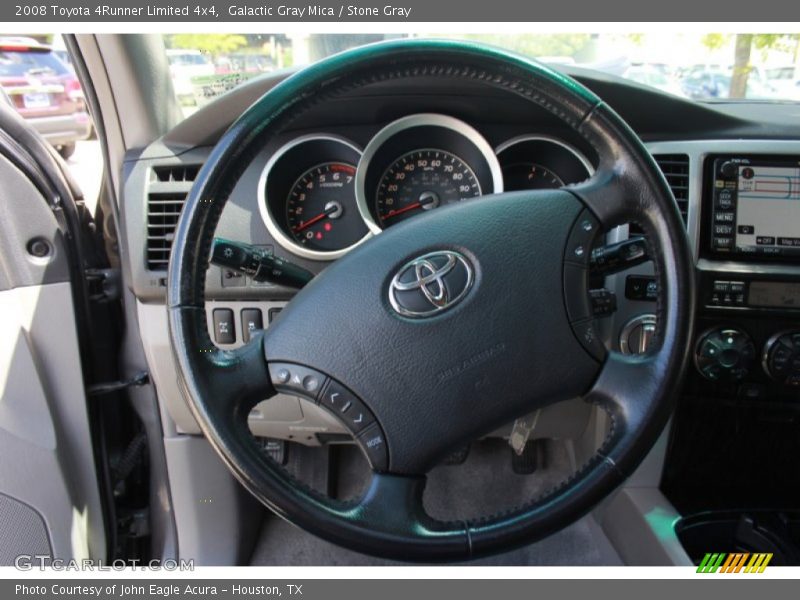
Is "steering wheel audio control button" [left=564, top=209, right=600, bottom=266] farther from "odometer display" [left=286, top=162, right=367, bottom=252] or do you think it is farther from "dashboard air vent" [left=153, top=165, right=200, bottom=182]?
"dashboard air vent" [left=153, top=165, right=200, bottom=182]

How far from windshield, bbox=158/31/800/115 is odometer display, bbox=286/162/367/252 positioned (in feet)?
0.87

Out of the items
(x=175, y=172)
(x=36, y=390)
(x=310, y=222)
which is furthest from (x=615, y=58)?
(x=36, y=390)

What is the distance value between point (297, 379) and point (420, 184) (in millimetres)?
707

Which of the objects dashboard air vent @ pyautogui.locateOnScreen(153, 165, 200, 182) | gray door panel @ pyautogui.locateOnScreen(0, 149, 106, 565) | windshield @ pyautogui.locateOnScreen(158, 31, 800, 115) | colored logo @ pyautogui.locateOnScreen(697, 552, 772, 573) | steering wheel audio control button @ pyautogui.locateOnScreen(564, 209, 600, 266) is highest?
windshield @ pyautogui.locateOnScreen(158, 31, 800, 115)

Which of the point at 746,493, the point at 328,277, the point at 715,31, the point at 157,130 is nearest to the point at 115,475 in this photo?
the point at 157,130

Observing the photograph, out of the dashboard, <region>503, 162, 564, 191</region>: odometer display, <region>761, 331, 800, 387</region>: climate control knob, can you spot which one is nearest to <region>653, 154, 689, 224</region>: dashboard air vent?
the dashboard

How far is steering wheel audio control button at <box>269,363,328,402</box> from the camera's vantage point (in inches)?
38.8

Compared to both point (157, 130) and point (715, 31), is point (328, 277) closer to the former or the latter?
point (157, 130)

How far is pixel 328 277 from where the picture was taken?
1.04m

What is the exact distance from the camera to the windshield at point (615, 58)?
1.41 meters

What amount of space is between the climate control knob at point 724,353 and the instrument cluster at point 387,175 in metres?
0.48

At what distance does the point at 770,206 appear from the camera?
1.42m

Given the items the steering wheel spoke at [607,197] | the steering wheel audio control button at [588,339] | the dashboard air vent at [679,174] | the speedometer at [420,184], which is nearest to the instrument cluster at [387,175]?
the speedometer at [420,184]

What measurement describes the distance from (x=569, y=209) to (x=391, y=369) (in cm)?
39
